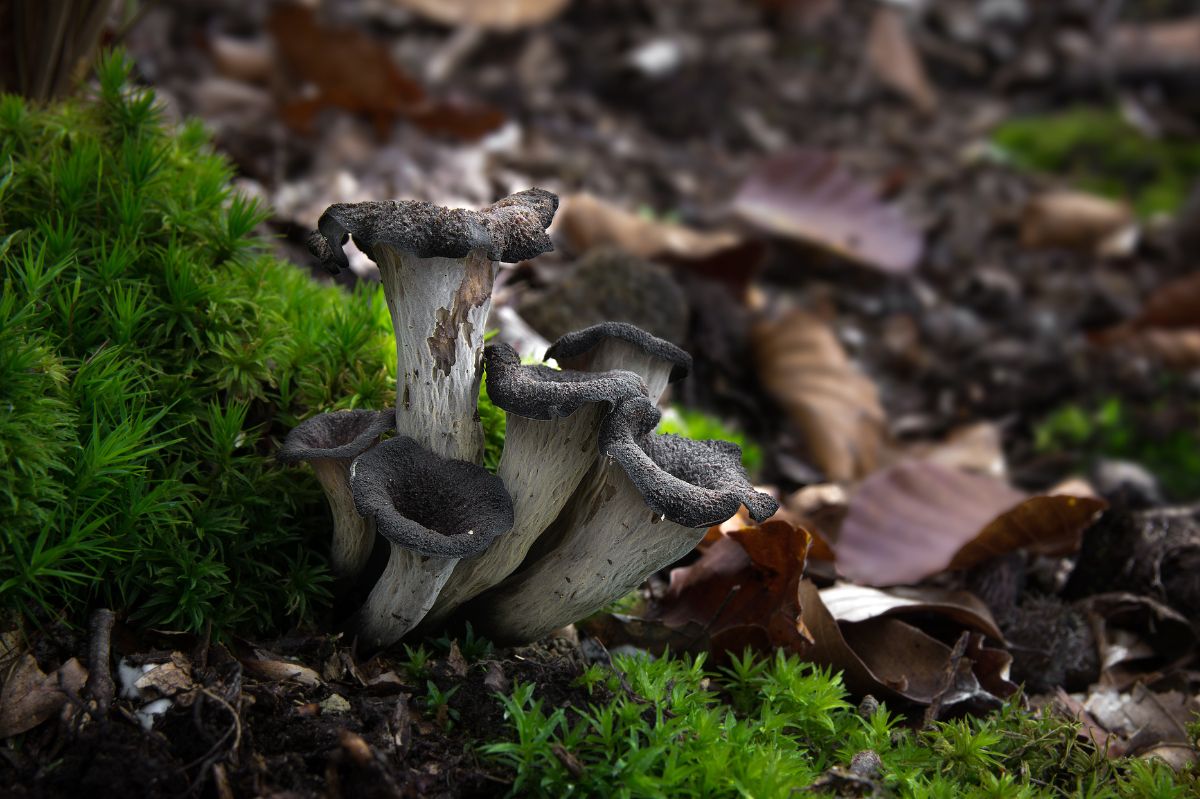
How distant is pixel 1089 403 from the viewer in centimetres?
625

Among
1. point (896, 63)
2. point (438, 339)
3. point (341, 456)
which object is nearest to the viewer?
point (341, 456)

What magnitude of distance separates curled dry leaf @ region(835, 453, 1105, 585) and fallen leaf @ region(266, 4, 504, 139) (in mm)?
3950

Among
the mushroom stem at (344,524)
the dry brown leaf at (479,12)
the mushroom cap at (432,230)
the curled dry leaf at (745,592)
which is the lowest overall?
the curled dry leaf at (745,592)

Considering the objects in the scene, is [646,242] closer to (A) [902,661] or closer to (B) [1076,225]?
(A) [902,661]

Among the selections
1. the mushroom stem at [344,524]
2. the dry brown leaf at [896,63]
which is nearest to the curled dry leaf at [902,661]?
the mushroom stem at [344,524]

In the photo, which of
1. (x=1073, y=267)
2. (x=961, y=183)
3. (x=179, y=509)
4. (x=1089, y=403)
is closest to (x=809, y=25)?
(x=961, y=183)

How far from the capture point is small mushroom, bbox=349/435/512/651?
236 cm

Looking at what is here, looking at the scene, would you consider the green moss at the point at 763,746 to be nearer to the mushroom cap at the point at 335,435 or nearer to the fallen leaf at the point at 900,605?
the fallen leaf at the point at 900,605

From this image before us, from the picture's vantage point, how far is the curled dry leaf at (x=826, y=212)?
7043mm

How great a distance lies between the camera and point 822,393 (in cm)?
541

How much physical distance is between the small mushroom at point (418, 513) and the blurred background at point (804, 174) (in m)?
1.74

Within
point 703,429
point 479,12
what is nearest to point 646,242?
point 703,429

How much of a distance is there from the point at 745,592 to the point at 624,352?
3.24 ft

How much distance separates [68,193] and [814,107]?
26.6 ft
